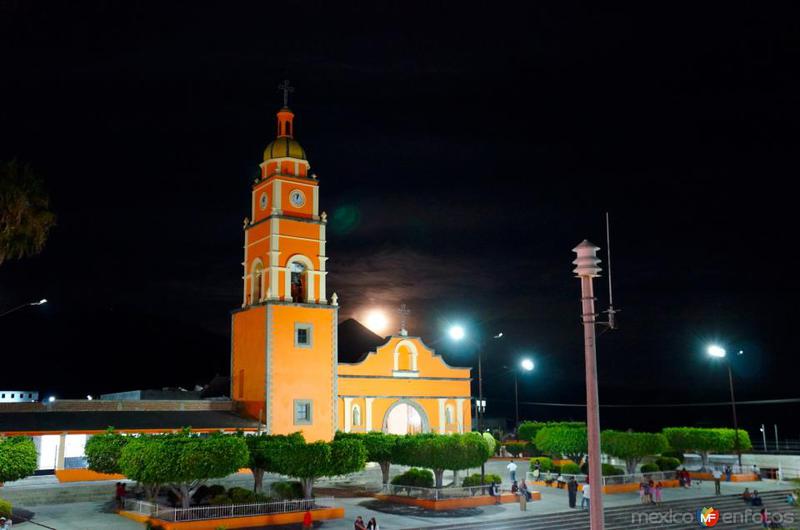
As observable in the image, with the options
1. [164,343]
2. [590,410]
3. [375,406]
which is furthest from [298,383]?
[164,343]

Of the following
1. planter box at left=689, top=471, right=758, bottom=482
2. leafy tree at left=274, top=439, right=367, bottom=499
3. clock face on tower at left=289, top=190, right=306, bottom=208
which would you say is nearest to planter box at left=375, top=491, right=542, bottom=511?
leafy tree at left=274, top=439, right=367, bottom=499

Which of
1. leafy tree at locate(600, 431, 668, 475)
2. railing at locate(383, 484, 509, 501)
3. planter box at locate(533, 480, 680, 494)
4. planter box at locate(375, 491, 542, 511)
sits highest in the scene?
leafy tree at locate(600, 431, 668, 475)

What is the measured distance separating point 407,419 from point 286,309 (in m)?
13.2

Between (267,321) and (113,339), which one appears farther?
(113,339)

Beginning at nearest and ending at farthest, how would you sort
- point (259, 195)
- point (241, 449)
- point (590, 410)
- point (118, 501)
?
point (590, 410) < point (241, 449) < point (118, 501) < point (259, 195)

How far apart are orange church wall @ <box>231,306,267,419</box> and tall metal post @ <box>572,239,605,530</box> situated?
30401 mm

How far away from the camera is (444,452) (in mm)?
32438

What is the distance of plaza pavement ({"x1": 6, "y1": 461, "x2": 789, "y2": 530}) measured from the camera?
26.5 metres

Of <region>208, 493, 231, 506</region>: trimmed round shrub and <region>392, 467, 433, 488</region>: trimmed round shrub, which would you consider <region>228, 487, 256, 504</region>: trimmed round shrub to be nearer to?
<region>208, 493, 231, 506</region>: trimmed round shrub

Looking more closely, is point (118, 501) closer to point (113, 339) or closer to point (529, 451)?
point (529, 451)

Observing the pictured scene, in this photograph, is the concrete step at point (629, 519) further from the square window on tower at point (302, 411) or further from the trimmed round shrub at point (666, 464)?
the square window on tower at point (302, 411)

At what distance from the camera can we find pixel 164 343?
16512cm

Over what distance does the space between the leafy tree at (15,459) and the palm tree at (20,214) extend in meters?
6.96

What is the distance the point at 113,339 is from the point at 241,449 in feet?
474
